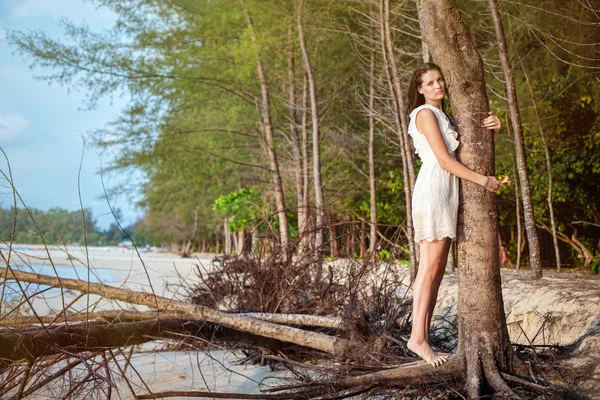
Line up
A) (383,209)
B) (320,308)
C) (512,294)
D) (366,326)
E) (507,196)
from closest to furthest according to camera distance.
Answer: (366,326) < (512,294) < (320,308) < (507,196) < (383,209)

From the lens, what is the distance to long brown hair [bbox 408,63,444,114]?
163 inches

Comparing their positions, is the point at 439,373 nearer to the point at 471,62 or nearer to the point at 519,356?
the point at 519,356

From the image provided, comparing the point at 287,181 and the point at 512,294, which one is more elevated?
the point at 287,181

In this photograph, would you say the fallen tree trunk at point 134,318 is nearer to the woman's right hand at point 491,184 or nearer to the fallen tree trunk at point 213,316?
the fallen tree trunk at point 213,316

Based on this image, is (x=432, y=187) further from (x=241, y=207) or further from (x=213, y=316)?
(x=241, y=207)

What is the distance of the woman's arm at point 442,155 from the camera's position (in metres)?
3.88

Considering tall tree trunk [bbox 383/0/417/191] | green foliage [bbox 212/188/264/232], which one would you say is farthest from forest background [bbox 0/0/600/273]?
tall tree trunk [bbox 383/0/417/191]

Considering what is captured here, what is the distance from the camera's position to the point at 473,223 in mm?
3941

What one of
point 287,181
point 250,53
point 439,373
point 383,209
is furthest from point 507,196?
point 439,373

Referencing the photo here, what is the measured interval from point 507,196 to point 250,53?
301 inches

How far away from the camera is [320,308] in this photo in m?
6.48

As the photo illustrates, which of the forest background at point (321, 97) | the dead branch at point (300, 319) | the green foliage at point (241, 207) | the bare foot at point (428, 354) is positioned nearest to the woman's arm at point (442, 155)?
the bare foot at point (428, 354)

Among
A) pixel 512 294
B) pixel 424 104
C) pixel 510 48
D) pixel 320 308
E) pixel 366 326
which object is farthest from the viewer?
pixel 510 48

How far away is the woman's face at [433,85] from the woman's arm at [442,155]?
5.4 inches
